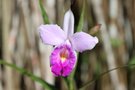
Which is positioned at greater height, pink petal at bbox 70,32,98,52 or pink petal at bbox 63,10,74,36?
pink petal at bbox 63,10,74,36

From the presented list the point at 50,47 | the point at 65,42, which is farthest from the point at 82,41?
the point at 50,47

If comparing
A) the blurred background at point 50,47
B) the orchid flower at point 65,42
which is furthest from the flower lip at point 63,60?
the blurred background at point 50,47

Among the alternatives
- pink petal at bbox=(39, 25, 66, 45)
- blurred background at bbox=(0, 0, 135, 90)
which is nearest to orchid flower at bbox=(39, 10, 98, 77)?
pink petal at bbox=(39, 25, 66, 45)

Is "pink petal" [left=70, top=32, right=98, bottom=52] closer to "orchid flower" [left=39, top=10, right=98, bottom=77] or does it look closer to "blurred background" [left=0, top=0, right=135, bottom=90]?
"orchid flower" [left=39, top=10, right=98, bottom=77]

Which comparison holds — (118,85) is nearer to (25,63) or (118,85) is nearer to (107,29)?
(107,29)

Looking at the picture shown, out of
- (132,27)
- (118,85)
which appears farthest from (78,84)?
(132,27)

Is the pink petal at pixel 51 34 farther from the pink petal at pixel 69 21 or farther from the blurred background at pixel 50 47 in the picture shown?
the blurred background at pixel 50 47
